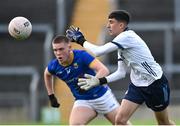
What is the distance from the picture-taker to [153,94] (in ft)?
43.3

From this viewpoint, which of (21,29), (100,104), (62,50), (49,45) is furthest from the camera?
(49,45)

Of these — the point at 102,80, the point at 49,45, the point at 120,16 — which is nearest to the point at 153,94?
the point at 102,80

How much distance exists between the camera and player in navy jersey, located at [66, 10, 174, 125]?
1281 cm

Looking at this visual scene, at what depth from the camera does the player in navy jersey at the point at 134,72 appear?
42.0ft

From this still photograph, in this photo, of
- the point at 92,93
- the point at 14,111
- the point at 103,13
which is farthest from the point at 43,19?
the point at 92,93

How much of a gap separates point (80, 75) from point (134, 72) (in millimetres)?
854

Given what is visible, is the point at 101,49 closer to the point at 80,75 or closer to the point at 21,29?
the point at 80,75

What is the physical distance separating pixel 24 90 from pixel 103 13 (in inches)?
153

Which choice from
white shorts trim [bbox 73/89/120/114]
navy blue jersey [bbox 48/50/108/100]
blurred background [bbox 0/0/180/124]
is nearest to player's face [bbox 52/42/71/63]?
navy blue jersey [bbox 48/50/108/100]

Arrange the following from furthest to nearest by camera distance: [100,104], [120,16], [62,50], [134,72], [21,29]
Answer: [100,104] < [21,29] < [62,50] < [134,72] < [120,16]

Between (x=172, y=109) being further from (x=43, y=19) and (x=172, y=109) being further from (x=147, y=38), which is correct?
(x=43, y=19)

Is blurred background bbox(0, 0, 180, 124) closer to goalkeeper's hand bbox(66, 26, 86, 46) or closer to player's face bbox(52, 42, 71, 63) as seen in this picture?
player's face bbox(52, 42, 71, 63)

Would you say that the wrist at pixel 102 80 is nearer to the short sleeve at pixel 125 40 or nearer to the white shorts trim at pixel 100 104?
the short sleeve at pixel 125 40

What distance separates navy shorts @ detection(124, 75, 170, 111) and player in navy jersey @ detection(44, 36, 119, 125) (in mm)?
551
